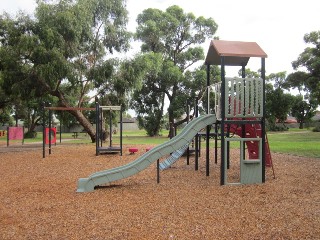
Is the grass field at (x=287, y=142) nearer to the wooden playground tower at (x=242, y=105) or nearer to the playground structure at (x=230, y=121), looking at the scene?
the wooden playground tower at (x=242, y=105)

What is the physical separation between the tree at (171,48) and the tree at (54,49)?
13616mm

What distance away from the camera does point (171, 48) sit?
41.6 m

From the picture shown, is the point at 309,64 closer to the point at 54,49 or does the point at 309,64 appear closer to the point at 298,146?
the point at 298,146

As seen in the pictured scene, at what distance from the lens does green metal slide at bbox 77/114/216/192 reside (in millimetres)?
8188

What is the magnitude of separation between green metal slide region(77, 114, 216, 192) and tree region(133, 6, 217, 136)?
28370mm

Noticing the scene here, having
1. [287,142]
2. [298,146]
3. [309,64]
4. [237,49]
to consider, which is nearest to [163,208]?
[237,49]

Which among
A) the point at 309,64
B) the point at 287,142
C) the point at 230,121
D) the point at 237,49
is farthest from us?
the point at 309,64

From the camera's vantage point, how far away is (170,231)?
4941mm

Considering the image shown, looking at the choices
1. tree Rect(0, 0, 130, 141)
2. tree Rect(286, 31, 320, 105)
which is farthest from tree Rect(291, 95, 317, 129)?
tree Rect(0, 0, 130, 141)

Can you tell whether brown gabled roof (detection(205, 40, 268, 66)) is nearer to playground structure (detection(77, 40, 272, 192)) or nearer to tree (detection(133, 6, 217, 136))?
playground structure (detection(77, 40, 272, 192))

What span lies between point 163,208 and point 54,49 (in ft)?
54.6

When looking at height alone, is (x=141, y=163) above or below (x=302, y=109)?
below

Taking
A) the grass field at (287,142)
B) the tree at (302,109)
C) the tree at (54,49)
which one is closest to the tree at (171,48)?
the grass field at (287,142)

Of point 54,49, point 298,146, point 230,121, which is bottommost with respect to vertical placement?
point 298,146
